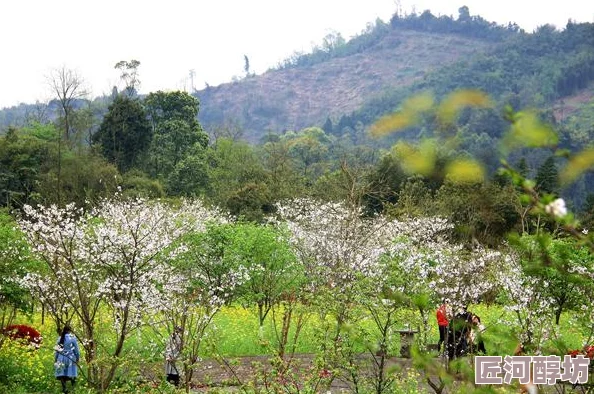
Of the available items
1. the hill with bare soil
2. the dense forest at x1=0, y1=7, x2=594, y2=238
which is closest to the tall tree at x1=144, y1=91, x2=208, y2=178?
the dense forest at x1=0, y1=7, x2=594, y2=238

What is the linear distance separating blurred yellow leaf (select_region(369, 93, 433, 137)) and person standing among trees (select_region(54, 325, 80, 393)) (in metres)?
10.4

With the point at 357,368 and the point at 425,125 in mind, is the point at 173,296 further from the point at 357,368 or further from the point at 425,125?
the point at 425,125

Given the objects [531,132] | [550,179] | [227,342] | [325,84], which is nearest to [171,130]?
[227,342]

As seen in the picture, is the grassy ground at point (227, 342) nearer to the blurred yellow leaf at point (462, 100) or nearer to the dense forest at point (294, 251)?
the dense forest at point (294, 251)

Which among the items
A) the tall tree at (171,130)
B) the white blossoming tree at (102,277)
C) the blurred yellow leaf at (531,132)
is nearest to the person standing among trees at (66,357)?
the white blossoming tree at (102,277)

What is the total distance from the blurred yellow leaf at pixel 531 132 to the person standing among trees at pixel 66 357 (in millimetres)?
11189

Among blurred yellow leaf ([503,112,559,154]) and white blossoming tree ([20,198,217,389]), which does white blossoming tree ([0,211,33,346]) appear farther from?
blurred yellow leaf ([503,112,559,154])

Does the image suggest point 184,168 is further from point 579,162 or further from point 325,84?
point 325,84

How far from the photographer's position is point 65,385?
1286 cm

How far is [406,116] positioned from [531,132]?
0.68 metres

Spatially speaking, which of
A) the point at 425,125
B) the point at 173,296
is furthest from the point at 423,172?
the point at 173,296

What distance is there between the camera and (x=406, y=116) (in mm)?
2338

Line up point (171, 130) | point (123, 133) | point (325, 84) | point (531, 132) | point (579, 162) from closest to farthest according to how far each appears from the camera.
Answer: point (531, 132) < point (579, 162) < point (123, 133) < point (171, 130) < point (325, 84)

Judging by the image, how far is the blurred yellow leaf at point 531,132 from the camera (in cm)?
171
